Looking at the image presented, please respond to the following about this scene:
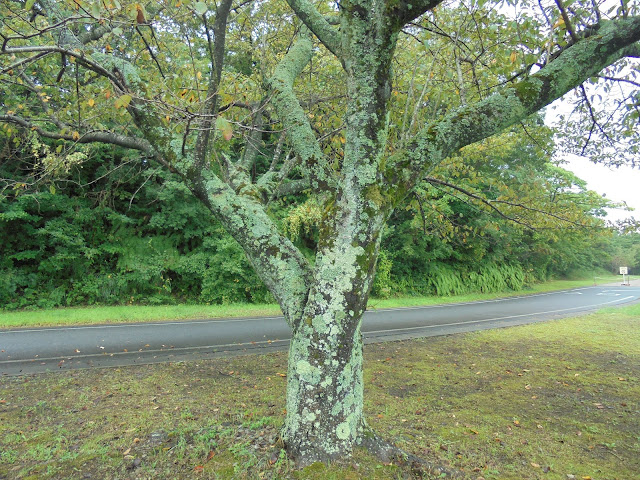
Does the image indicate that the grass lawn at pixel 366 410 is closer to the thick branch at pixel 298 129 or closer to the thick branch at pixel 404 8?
the thick branch at pixel 298 129

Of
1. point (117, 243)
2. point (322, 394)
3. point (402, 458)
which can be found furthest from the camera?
point (117, 243)

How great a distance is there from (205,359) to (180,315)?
5528 mm

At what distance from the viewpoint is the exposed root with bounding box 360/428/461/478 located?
2859 mm

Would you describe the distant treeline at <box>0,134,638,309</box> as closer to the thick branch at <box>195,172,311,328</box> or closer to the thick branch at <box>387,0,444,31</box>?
the thick branch at <box>195,172,311,328</box>

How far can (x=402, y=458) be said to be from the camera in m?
2.96

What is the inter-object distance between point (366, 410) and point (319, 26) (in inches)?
159

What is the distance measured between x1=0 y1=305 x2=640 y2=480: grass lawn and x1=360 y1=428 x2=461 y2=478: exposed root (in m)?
0.09

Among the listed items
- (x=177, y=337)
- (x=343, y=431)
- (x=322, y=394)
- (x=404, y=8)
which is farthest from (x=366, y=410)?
(x=177, y=337)

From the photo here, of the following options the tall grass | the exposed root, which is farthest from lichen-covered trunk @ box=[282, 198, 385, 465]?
the tall grass

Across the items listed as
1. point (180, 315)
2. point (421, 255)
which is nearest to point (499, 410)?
point (180, 315)

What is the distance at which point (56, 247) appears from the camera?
563 inches

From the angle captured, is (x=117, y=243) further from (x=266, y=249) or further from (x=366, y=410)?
(x=266, y=249)

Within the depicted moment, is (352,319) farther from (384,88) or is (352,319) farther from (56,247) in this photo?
(56,247)

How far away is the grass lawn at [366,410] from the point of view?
119 inches
